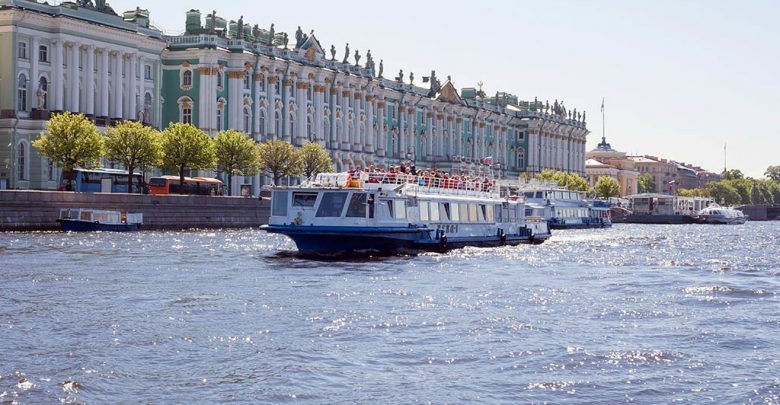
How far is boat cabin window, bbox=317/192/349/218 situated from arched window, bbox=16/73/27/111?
127ft

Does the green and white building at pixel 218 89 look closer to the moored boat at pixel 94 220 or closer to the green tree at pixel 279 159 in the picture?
the green tree at pixel 279 159

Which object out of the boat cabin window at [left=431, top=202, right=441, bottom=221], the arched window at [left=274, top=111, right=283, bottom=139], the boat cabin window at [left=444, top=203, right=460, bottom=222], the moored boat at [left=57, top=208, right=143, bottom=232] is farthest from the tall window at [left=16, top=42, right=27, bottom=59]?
the boat cabin window at [left=431, top=202, right=441, bottom=221]

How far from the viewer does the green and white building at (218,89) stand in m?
77.0

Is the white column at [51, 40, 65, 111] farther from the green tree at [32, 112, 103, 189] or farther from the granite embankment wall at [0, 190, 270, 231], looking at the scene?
the granite embankment wall at [0, 190, 270, 231]

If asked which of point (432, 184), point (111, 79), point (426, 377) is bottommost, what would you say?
point (426, 377)

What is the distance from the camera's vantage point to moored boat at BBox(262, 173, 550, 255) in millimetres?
44188

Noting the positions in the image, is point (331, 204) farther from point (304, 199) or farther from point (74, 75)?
point (74, 75)

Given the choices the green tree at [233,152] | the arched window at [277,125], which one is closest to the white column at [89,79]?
the green tree at [233,152]

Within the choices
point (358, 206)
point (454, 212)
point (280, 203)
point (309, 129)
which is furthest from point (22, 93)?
point (358, 206)

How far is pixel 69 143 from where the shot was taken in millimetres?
68812

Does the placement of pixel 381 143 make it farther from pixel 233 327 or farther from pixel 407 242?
pixel 233 327

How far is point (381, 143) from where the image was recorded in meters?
122

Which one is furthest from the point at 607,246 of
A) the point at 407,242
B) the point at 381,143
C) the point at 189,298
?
the point at 381,143

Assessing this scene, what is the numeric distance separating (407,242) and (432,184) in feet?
18.4
